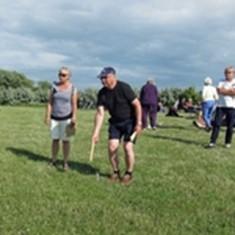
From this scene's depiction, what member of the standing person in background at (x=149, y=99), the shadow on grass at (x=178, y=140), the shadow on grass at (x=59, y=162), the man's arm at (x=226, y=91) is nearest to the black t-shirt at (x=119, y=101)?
the shadow on grass at (x=59, y=162)

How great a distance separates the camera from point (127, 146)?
9.57 m

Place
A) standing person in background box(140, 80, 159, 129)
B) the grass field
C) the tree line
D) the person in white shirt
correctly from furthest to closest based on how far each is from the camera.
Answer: the tree line < standing person in background box(140, 80, 159, 129) < the person in white shirt < the grass field

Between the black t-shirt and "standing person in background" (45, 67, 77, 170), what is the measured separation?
47.3 inches

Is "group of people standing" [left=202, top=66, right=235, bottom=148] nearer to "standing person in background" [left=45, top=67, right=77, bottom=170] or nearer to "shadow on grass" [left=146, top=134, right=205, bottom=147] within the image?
"shadow on grass" [left=146, top=134, right=205, bottom=147]

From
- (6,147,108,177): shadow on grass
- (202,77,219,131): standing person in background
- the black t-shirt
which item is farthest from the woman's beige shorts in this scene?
(202,77,219,131): standing person in background

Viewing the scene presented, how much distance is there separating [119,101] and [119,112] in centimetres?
19

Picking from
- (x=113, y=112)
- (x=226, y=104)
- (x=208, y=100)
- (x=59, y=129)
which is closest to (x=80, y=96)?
(x=208, y=100)

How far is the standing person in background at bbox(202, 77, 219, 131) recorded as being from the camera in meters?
21.0

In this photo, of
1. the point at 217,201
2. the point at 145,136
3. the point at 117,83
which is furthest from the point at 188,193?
the point at 145,136

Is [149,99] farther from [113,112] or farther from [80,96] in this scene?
[80,96]

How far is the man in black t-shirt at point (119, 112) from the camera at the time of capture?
9.45 m

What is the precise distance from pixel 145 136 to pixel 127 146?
26.6 ft

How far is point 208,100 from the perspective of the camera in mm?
21328

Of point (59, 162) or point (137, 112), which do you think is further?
point (59, 162)
